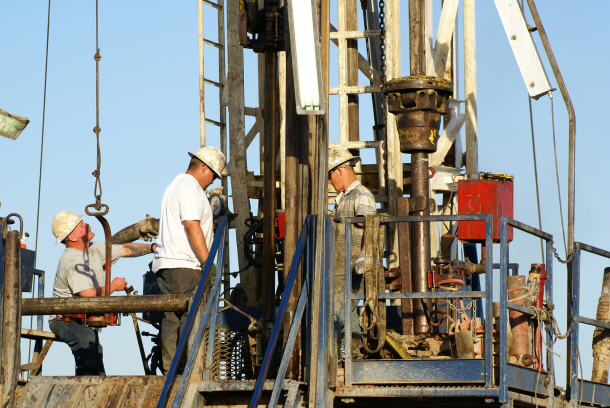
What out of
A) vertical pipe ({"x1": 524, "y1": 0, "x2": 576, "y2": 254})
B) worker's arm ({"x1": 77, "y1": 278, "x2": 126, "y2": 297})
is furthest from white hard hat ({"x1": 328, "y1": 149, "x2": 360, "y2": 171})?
worker's arm ({"x1": 77, "y1": 278, "x2": 126, "y2": 297})

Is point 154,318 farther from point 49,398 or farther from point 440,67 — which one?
point 440,67

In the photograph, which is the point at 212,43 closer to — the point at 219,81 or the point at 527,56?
the point at 219,81

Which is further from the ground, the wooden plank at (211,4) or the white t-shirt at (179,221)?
the wooden plank at (211,4)

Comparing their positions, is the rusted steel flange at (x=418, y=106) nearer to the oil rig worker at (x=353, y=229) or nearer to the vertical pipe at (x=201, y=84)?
the oil rig worker at (x=353, y=229)

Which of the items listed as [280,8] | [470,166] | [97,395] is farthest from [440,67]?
[97,395]

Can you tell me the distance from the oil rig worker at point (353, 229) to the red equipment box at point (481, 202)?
0.96 m

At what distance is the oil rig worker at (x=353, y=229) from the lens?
820 centimetres

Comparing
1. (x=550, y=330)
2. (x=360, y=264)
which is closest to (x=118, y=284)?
A: (x=360, y=264)

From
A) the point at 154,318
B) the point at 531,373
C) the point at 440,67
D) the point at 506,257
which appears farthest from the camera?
the point at 440,67

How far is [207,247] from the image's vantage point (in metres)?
8.77

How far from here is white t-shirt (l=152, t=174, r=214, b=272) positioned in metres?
8.64

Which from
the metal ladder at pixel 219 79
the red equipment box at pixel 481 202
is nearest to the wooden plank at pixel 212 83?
the metal ladder at pixel 219 79

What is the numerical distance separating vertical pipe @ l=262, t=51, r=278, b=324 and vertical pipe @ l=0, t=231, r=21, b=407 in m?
2.24

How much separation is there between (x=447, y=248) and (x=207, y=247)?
3573 millimetres
